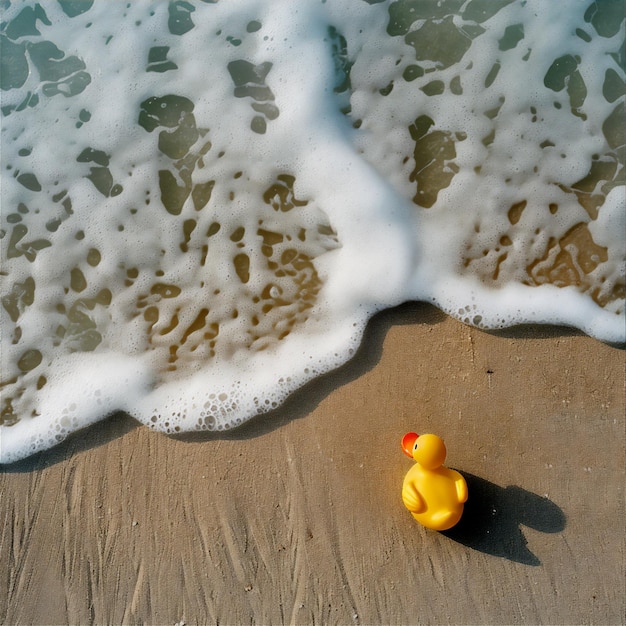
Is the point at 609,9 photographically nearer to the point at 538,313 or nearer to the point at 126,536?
the point at 538,313

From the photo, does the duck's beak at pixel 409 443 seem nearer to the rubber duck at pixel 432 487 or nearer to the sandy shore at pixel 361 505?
the rubber duck at pixel 432 487

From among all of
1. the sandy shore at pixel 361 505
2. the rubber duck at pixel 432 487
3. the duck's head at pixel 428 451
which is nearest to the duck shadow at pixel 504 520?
the sandy shore at pixel 361 505

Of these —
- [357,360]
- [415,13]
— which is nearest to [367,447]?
[357,360]

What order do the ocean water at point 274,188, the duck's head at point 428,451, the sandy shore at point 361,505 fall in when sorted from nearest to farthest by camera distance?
the duck's head at point 428,451
the sandy shore at point 361,505
the ocean water at point 274,188

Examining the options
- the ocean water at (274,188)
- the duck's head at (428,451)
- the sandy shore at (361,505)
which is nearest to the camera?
the duck's head at (428,451)

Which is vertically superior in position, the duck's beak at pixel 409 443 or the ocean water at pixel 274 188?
the ocean water at pixel 274 188

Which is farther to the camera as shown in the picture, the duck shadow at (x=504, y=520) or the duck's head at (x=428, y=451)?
the duck shadow at (x=504, y=520)

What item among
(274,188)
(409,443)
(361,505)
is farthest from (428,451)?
(274,188)

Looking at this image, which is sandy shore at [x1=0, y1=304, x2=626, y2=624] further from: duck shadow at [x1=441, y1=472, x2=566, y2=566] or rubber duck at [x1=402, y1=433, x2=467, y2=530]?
rubber duck at [x1=402, y1=433, x2=467, y2=530]

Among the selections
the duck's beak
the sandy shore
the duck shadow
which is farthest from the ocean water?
the duck shadow
